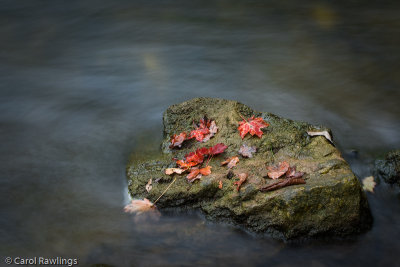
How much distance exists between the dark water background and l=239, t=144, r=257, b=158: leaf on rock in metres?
0.89

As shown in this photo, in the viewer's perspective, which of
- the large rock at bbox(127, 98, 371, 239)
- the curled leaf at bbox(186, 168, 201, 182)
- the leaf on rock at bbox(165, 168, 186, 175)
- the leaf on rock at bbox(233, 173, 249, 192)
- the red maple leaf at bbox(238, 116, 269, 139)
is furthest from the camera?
the red maple leaf at bbox(238, 116, 269, 139)

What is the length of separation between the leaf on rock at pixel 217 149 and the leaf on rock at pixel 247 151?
0.20 m

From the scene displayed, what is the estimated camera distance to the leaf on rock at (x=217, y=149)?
12.5 feet

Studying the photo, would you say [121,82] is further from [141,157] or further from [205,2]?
[205,2]

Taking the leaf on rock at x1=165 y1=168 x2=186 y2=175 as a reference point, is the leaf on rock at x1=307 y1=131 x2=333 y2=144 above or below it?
above

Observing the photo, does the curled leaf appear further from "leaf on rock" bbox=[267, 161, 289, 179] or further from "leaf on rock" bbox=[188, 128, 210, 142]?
"leaf on rock" bbox=[267, 161, 289, 179]

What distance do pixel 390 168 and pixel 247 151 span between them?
6.02 ft

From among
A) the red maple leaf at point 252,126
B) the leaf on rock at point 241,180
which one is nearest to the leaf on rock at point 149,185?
the leaf on rock at point 241,180

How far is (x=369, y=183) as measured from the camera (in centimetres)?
399

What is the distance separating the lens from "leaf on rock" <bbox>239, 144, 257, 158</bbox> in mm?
3758

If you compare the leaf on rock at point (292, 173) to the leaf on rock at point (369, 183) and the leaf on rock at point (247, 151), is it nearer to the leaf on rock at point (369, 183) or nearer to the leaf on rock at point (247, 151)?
the leaf on rock at point (247, 151)

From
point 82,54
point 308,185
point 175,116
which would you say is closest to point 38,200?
point 175,116

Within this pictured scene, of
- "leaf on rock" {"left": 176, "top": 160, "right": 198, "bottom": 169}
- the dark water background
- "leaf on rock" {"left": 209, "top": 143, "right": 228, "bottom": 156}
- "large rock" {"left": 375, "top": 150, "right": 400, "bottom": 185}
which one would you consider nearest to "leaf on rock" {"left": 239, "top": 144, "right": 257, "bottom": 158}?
"leaf on rock" {"left": 209, "top": 143, "right": 228, "bottom": 156}

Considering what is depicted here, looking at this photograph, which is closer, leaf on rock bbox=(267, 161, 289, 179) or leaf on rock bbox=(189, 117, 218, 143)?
leaf on rock bbox=(267, 161, 289, 179)
